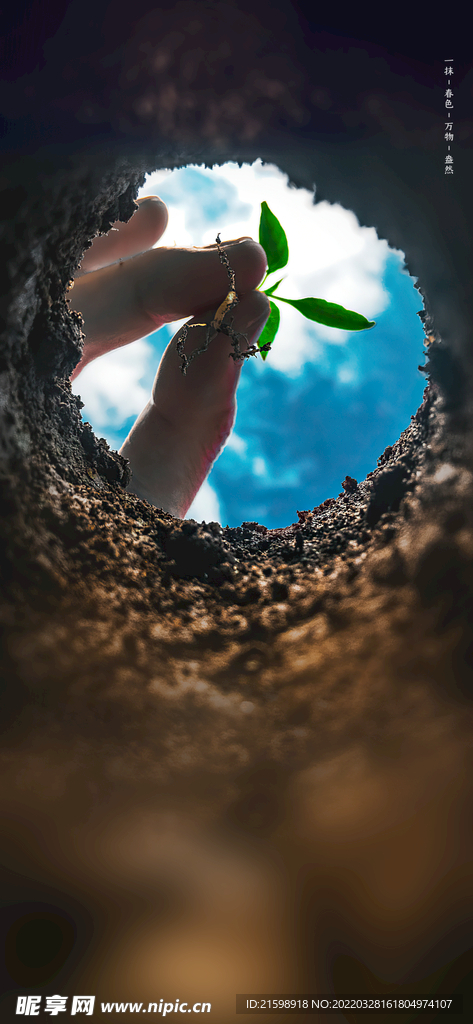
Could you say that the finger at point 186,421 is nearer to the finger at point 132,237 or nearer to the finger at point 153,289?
the finger at point 153,289

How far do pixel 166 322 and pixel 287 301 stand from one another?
0.17 metres

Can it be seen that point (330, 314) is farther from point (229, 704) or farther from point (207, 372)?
point (229, 704)

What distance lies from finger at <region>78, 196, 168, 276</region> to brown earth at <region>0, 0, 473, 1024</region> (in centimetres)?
23

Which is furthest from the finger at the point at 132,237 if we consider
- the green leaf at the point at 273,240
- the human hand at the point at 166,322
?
the green leaf at the point at 273,240

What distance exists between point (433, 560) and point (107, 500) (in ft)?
0.89

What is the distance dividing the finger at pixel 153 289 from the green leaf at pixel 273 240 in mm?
73

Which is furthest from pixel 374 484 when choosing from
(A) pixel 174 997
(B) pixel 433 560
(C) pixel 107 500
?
(A) pixel 174 997

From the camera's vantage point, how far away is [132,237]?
24.3 inches

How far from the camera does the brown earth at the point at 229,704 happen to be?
0.34 meters

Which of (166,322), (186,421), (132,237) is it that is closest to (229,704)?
(186,421)

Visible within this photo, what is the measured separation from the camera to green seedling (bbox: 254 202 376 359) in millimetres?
586

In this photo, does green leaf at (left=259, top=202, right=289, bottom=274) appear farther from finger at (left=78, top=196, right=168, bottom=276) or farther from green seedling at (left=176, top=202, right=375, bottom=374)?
finger at (left=78, top=196, right=168, bottom=276)

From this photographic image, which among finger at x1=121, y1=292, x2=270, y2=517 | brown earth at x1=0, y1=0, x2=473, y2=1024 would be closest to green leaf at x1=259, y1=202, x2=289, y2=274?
finger at x1=121, y1=292, x2=270, y2=517

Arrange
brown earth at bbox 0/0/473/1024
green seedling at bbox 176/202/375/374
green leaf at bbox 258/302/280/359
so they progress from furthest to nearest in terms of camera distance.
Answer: green leaf at bbox 258/302/280/359, green seedling at bbox 176/202/375/374, brown earth at bbox 0/0/473/1024
